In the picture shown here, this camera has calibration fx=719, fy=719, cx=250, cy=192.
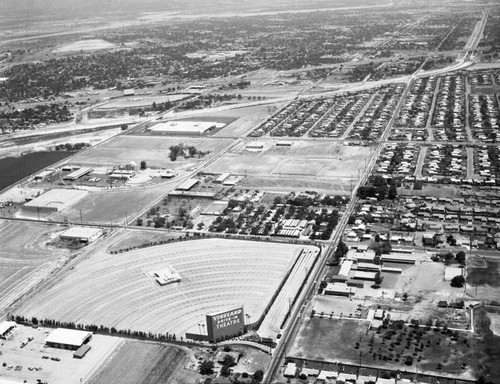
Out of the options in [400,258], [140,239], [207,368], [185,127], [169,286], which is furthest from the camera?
[185,127]

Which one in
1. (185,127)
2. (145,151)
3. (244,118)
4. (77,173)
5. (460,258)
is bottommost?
(244,118)

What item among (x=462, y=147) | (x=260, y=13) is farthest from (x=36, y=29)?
(x=462, y=147)

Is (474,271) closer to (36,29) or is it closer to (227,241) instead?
Result: (227,241)

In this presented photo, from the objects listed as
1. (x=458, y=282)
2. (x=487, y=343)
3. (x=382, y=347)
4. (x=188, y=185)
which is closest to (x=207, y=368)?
(x=382, y=347)

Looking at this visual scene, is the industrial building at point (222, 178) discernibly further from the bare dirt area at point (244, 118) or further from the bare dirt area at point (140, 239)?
the bare dirt area at point (244, 118)

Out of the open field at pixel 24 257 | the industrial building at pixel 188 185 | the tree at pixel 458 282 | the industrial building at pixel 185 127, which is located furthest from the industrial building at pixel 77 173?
the tree at pixel 458 282

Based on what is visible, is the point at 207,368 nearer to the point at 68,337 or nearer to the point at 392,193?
the point at 68,337
